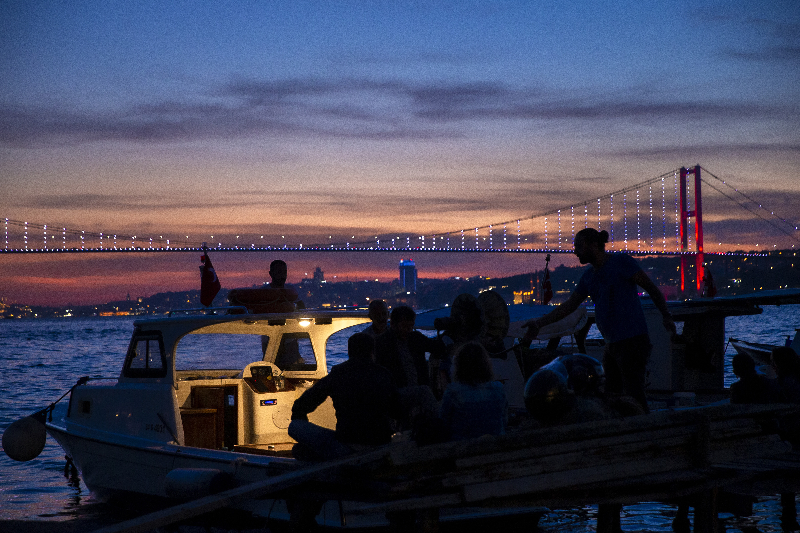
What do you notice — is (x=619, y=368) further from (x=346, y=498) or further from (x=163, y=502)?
(x=163, y=502)

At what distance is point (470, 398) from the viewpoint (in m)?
5.12

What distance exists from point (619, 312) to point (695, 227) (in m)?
61.4

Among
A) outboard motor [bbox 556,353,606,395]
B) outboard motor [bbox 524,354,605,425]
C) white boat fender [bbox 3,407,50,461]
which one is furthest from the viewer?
white boat fender [bbox 3,407,50,461]

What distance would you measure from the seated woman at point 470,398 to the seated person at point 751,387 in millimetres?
3037

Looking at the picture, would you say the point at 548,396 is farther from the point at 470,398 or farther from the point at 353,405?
the point at 353,405

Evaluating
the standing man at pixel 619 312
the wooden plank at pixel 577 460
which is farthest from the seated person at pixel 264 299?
the wooden plank at pixel 577 460

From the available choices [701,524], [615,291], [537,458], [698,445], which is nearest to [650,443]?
[698,445]

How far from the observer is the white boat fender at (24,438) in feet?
31.7

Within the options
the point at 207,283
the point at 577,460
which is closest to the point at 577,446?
the point at 577,460

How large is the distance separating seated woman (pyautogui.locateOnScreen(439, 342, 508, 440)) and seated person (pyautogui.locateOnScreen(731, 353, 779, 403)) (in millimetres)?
3037

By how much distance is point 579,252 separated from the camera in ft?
19.1

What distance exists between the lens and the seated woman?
5109mm

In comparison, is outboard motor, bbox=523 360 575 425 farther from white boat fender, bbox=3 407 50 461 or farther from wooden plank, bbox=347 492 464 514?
white boat fender, bbox=3 407 50 461

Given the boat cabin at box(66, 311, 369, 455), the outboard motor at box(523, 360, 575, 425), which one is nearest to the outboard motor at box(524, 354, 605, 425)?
the outboard motor at box(523, 360, 575, 425)
